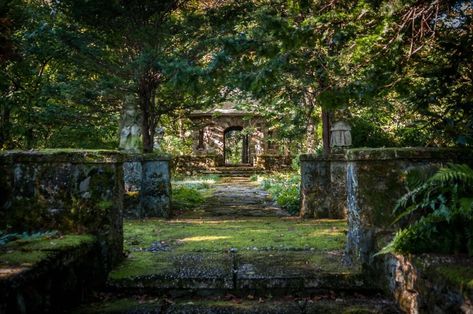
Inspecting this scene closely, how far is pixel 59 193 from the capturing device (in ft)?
12.9

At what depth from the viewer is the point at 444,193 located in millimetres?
3361

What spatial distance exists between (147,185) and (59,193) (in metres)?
5.15

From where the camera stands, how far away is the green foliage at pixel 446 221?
2999 millimetres

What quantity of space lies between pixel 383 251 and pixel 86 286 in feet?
8.04

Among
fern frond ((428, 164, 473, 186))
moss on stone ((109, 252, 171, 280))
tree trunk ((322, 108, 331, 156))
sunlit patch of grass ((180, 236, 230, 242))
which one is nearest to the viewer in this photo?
fern frond ((428, 164, 473, 186))

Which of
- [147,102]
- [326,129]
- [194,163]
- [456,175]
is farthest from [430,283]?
[194,163]

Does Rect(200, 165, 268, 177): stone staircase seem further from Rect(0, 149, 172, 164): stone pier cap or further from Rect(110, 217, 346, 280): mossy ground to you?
Rect(0, 149, 172, 164): stone pier cap

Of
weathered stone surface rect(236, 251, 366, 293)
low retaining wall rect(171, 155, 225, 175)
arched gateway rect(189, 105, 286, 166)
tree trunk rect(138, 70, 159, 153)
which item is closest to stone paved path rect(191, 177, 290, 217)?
tree trunk rect(138, 70, 159, 153)

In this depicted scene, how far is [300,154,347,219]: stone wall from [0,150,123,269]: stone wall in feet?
17.7

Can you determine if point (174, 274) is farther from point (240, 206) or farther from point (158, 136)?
point (158, 136)

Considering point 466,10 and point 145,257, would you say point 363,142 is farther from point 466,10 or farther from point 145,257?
point 145,257

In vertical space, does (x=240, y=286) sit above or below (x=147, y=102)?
below

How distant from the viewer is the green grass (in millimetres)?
5188

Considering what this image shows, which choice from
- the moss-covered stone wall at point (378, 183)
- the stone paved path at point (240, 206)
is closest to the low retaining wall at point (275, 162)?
the stone paved path at point (240, 206)
